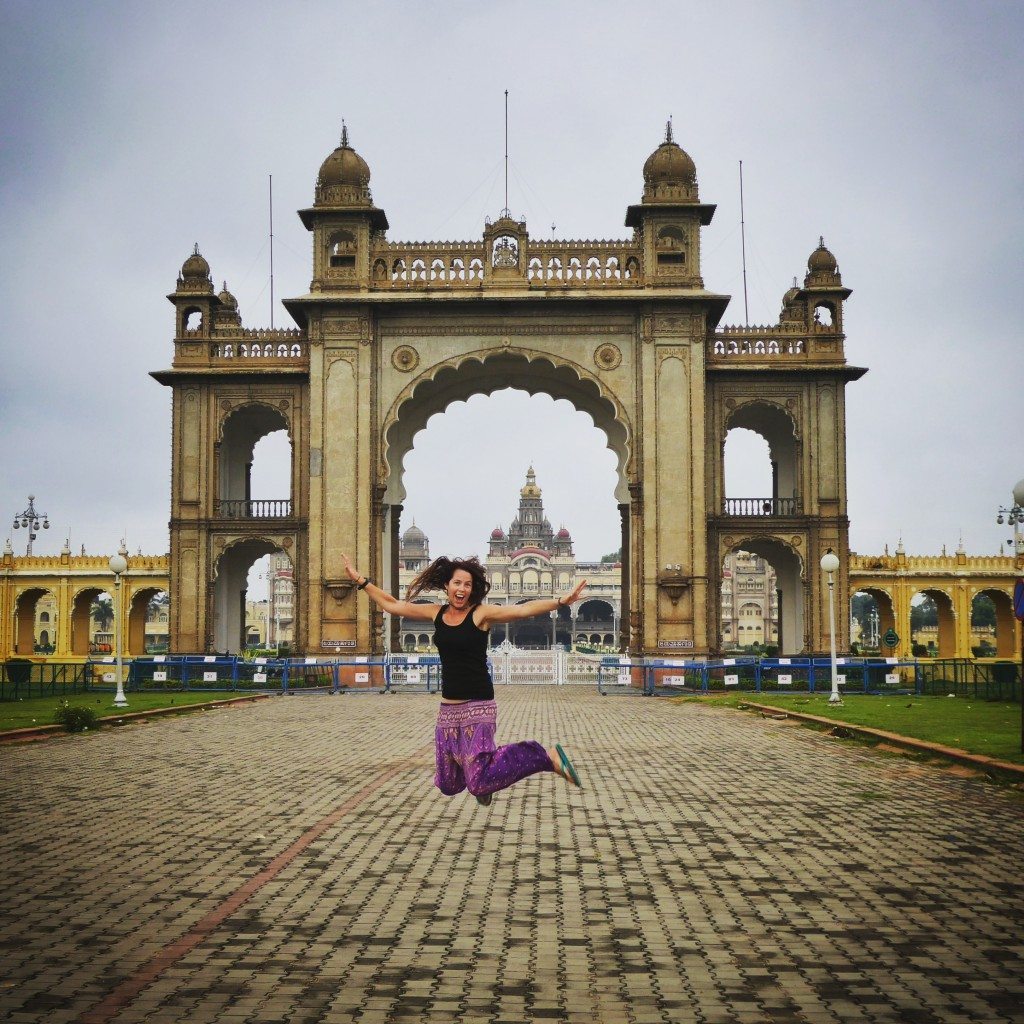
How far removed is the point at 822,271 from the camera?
1433 inches

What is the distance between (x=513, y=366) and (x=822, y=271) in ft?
32.9

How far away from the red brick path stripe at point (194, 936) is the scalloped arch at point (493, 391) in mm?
26146

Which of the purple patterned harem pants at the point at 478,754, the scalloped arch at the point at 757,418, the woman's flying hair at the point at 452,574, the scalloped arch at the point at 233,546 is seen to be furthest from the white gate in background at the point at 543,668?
the purple patterned harem pants at the point at 478,754

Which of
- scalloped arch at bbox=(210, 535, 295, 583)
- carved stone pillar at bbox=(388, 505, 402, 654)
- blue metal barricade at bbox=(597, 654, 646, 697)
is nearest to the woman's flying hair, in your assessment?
blue metal barricade at bbox=(597, 654, 646, 697)

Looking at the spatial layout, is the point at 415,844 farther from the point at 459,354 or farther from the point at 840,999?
the point at 459,354

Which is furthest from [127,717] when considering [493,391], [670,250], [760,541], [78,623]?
[78,623]

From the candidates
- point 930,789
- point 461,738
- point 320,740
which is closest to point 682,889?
point 461,738

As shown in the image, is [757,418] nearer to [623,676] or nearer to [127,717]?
[623,676]

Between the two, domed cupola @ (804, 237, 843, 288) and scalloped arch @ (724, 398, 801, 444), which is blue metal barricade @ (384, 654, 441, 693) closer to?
scalloped arch @ (724, 398, 801, 444)

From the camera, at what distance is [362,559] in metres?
34.1

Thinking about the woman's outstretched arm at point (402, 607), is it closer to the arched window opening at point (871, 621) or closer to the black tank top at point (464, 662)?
the black tank top at point (464, 662)

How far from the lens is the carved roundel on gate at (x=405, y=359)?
116 ft

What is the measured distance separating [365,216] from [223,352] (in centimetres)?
618

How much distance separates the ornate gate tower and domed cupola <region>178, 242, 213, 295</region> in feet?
0.57
